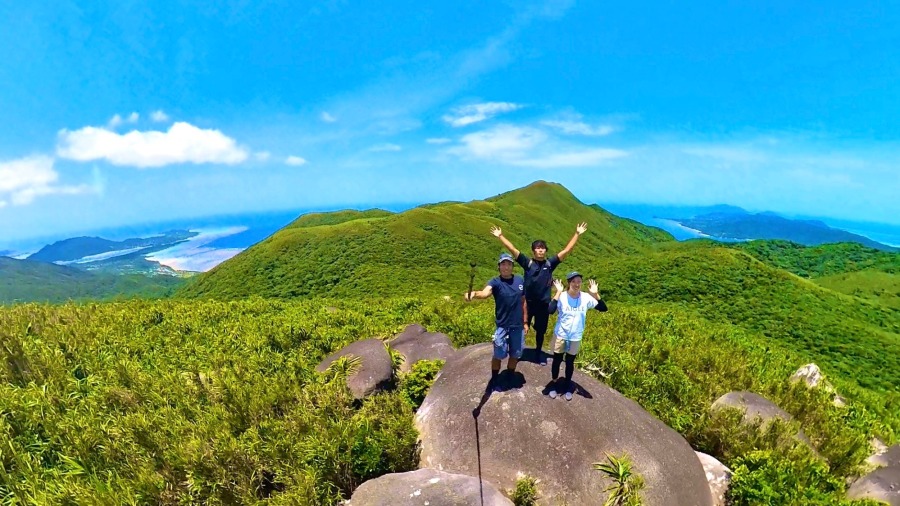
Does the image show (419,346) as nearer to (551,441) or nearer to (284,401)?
(284,401)

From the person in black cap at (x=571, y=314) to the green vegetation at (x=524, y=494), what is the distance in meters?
2.40

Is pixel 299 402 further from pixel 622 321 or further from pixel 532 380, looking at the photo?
pixel 622 321

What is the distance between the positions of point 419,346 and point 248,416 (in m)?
7.13

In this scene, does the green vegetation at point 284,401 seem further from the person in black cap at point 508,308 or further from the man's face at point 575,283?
the man's face at point 575,283

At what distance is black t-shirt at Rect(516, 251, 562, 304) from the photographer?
10.9 meters

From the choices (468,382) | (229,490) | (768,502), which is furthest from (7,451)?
(768,502)

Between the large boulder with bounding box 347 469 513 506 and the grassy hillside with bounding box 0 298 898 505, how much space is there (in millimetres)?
1069

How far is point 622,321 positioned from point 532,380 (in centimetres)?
1981

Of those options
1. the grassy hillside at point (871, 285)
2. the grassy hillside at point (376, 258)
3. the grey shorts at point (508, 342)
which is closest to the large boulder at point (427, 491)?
the grey shorts at point (508, 342)

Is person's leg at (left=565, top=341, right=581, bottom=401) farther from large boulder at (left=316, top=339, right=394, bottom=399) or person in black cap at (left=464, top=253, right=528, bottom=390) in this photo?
large boulder at (left=316, top=339, right=394, bottom=399)

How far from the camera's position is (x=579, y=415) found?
1070cm

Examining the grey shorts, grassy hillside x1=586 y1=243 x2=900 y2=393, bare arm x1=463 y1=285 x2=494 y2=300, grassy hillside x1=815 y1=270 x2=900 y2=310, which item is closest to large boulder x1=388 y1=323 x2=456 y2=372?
the grey shorts

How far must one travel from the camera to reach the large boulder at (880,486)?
37.7 feet

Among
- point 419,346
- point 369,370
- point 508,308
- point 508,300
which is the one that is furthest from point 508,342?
point 419,346
